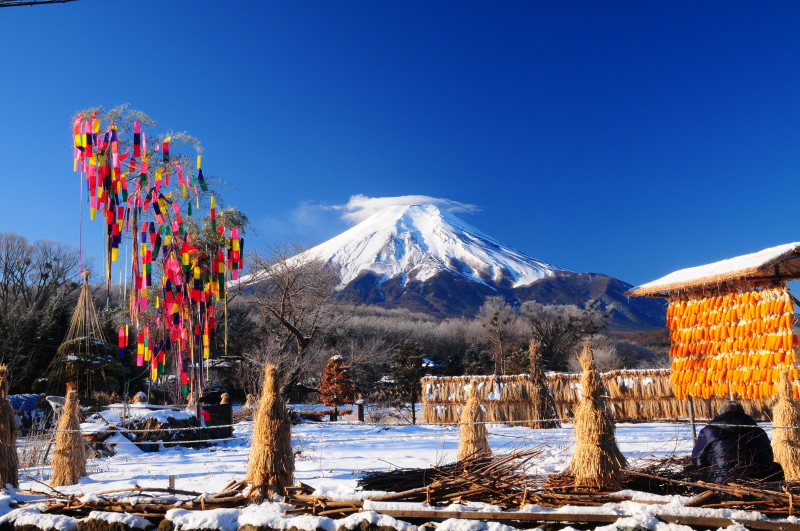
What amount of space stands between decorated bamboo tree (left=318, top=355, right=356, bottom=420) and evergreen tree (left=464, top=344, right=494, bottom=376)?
823cm

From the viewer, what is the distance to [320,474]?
23.6 feet

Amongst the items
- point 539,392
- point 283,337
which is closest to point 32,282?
point 283,337

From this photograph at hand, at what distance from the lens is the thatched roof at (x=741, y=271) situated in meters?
6.16

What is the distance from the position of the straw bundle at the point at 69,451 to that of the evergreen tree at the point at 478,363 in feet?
71.5

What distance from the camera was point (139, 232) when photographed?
1127cm

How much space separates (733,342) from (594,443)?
13.5ft

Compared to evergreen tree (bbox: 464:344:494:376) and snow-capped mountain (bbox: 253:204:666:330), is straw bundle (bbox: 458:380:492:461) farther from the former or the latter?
snow-capped mountain (bbox: 253:204:666:330)

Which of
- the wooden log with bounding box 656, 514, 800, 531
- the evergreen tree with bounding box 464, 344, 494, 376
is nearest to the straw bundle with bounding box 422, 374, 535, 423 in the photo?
the evergreen tree with bounding box 464, 344, 494, 376

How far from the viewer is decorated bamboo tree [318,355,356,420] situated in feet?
67.7

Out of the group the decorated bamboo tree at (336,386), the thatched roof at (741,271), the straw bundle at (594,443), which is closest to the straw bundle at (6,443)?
the straw bundle at (594,443)

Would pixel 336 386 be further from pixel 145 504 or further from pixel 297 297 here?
pixel 145 504

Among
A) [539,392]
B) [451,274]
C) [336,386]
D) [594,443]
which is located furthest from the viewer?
[451,274]

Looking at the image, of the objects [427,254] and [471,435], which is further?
[427,254]

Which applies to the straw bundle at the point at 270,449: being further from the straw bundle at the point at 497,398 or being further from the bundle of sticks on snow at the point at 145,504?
the straw bundle at the point at 497,398
